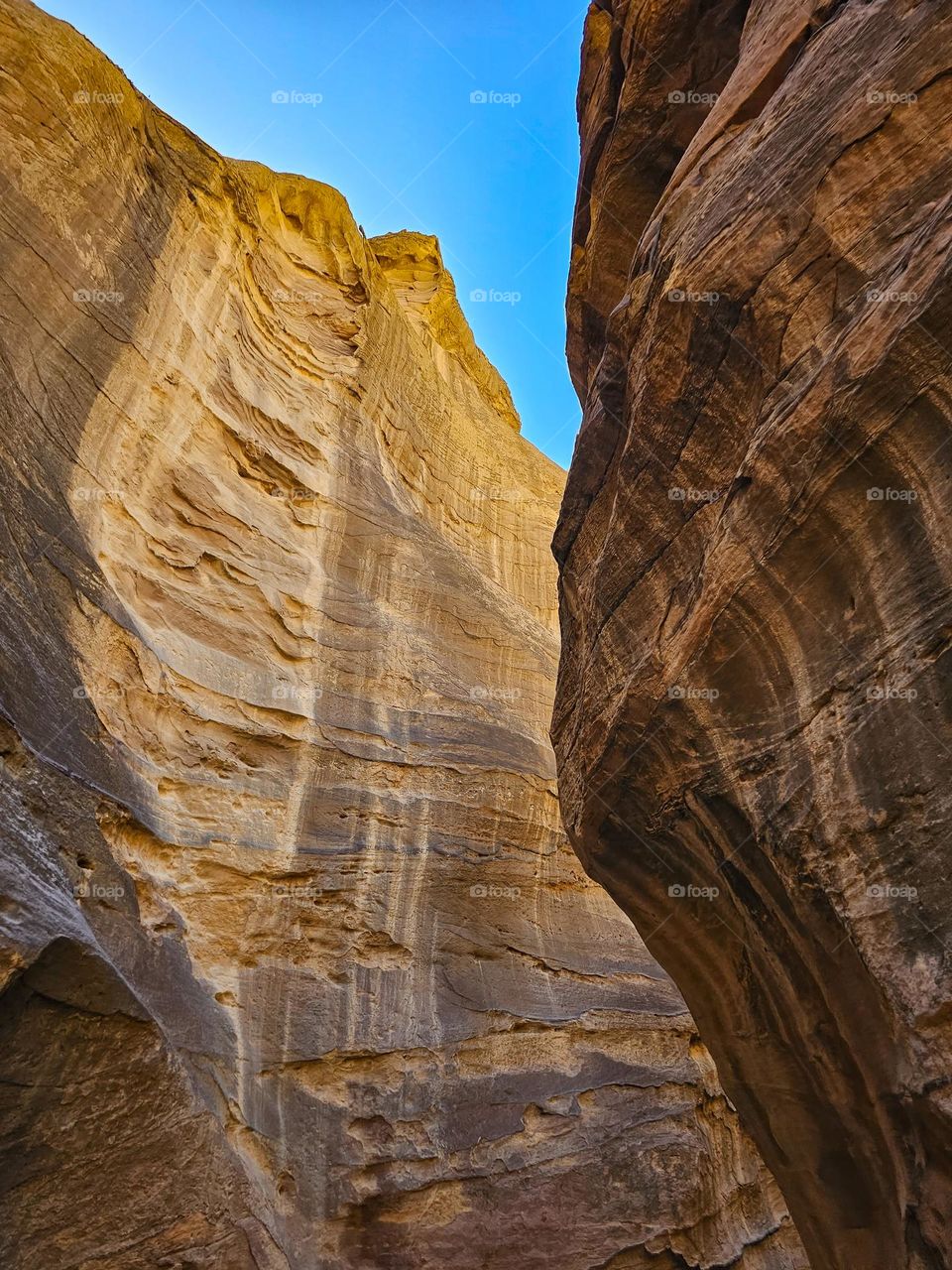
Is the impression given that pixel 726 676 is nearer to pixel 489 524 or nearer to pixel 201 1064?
pixel 201 1064

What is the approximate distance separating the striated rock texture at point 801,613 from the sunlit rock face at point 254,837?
4214mm

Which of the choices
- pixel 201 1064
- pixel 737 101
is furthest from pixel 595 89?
pixel 201 1064

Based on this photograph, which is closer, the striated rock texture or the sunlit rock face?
the striated rock texture

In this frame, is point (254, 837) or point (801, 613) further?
point (254, 837)

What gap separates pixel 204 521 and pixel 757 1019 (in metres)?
9.29

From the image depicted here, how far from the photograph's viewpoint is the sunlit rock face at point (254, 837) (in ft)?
21.4

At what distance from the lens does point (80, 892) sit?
7.09m

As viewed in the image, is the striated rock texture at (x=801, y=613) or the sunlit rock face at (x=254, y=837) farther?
the sunlit rock face at (x=254, y=837)

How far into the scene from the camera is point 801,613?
18.0 feet

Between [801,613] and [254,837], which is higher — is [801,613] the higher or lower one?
the lower one

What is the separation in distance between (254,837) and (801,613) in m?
7.73

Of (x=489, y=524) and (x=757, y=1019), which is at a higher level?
(x=489, y=524)

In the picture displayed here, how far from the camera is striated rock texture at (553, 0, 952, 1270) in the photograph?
4656 millimetres

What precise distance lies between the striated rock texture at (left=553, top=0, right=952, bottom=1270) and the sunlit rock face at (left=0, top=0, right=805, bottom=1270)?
13.8 feet
